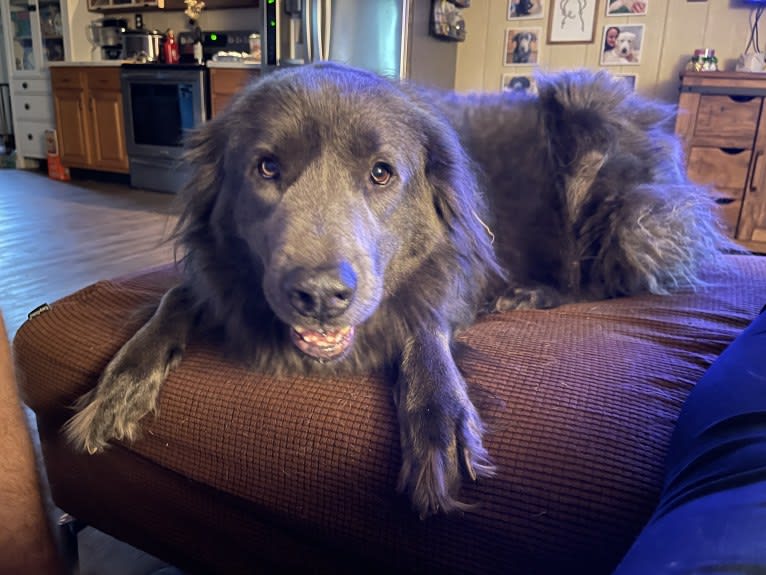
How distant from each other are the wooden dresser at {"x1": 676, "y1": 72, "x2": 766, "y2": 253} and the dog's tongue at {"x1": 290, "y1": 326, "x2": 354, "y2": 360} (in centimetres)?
369

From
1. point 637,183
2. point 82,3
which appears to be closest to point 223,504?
point 637,183

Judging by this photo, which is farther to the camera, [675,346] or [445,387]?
[675,346]

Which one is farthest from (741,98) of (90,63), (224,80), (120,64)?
(90,63)

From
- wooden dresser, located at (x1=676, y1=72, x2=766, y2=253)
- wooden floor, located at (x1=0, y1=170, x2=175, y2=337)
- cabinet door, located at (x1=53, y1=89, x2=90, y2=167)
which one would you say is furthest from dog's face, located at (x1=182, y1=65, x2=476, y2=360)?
cabinet door, located at (x1=53, y1=89, x2=90, y2=167)

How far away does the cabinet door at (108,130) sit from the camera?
730cm

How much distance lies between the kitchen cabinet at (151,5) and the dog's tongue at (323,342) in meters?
6.76

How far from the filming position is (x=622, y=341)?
1.36m

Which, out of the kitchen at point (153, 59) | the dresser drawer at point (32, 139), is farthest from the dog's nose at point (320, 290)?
the dresser drawer at point (32, 139)

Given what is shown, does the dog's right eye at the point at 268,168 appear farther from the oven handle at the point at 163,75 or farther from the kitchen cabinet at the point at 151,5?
the kitchen cabinet at the point at 151,5

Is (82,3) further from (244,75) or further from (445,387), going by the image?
(445,387)

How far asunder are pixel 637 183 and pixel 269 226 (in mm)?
1277

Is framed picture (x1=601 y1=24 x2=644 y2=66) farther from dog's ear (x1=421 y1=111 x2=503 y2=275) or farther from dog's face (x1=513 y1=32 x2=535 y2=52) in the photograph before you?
dog's ear (x1=421 y1=111 x2=503 y2=275)

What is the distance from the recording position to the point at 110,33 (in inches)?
306

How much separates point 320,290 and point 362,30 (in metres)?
4.44
